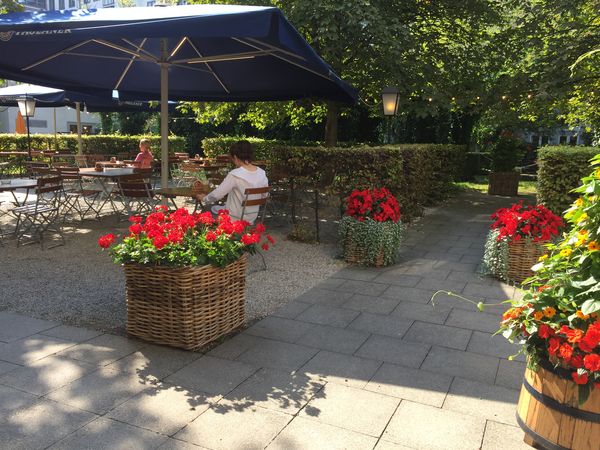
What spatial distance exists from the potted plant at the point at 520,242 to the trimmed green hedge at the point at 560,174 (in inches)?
33.3

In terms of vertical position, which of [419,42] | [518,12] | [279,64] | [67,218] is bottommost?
[67,218]

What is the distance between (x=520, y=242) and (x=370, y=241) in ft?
5.36

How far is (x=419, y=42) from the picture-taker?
450 inches

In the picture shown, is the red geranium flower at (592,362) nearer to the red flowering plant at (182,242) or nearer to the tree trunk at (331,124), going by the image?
the red flowering plant at (182,242)

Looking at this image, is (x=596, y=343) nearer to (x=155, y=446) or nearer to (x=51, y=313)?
(x=155, y=446)

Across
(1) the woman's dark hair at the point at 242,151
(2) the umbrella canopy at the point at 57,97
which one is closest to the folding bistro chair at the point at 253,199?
(1) the woman's dark hair at the point at 242,151

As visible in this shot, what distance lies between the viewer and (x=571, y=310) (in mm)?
2256

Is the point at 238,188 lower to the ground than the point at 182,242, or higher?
higher

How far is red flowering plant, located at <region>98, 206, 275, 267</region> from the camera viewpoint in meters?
3.32

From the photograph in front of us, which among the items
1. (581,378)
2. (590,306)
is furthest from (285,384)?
(590,306)

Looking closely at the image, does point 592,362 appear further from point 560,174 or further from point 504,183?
point 504,183

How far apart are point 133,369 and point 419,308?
252 centimetres

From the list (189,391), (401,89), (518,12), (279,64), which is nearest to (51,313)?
(189,391)

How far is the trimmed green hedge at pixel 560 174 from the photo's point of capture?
601 cm
